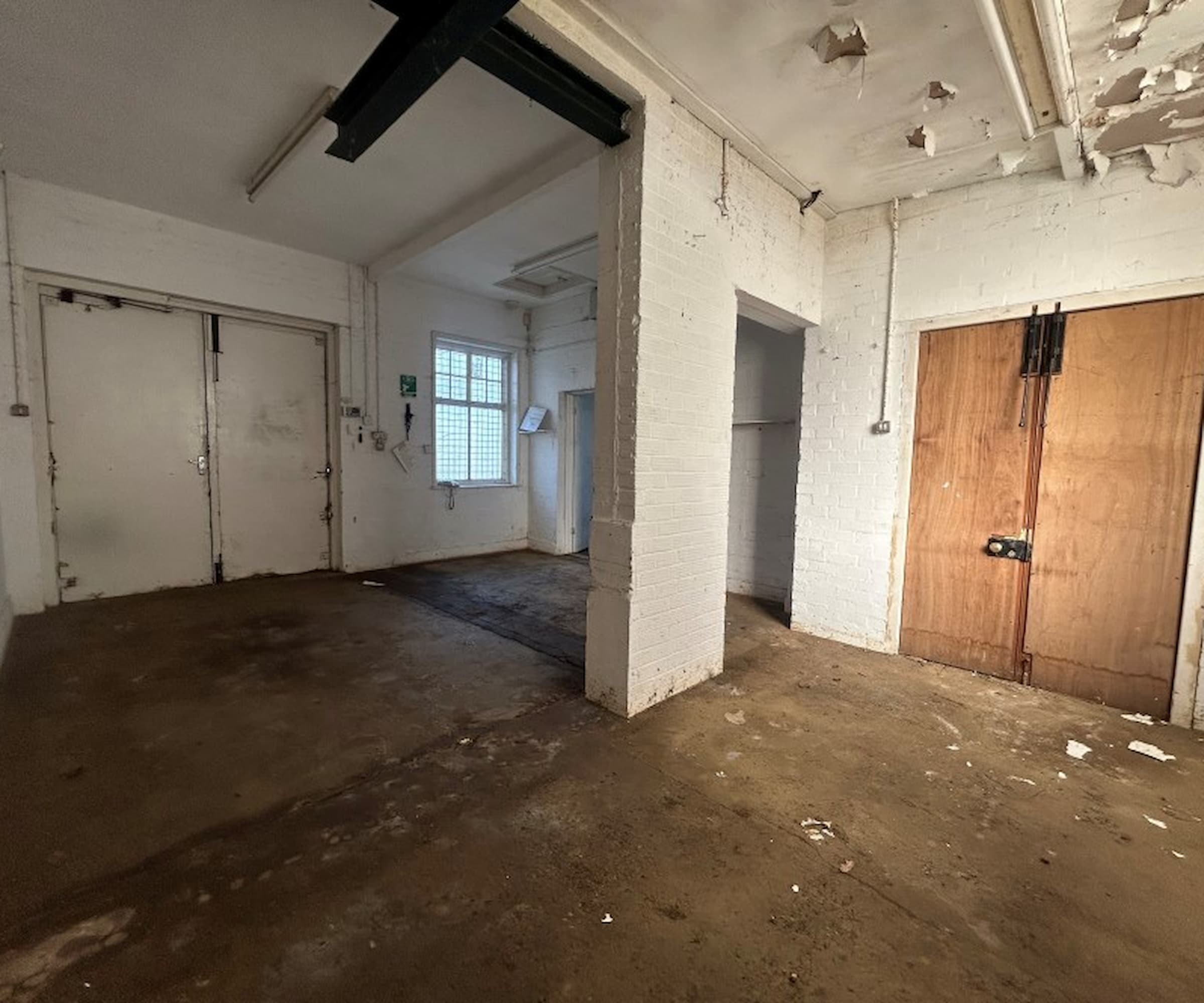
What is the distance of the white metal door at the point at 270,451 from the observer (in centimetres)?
480

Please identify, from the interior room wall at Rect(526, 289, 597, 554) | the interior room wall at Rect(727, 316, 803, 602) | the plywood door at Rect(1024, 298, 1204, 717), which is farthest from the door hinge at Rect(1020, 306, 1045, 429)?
the interior room wall at Rect(526, 289, 597, 554)

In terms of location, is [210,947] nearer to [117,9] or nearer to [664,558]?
[664,558]

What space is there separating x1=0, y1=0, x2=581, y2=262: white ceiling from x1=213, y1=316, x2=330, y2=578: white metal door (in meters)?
A: 1.14

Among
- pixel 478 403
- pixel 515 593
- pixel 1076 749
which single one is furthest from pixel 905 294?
pixel 478 403

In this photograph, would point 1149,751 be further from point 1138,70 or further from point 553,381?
point 553,381

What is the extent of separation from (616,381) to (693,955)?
6.94ft

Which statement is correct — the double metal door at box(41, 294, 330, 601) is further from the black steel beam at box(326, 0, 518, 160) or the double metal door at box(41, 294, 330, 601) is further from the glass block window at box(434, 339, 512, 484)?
the black steel beam at box(326, 0, 518, 160)

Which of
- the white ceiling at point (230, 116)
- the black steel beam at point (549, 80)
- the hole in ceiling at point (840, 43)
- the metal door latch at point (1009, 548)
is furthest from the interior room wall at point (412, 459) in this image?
the metal door latch at point (1009, 548)

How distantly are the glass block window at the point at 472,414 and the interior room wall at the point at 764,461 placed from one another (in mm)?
3124

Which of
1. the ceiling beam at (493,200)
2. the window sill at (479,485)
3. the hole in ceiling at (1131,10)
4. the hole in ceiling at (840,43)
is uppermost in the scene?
the ceiling beam at (493,200)

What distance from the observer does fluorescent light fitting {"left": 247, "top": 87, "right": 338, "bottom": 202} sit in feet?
9.13

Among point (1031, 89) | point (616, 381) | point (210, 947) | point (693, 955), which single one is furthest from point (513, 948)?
point (1031, 89)

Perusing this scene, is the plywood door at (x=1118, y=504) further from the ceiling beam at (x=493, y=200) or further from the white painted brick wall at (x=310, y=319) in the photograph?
the white painted brick wall at (x=310, y=319)

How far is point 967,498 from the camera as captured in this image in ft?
10.6
